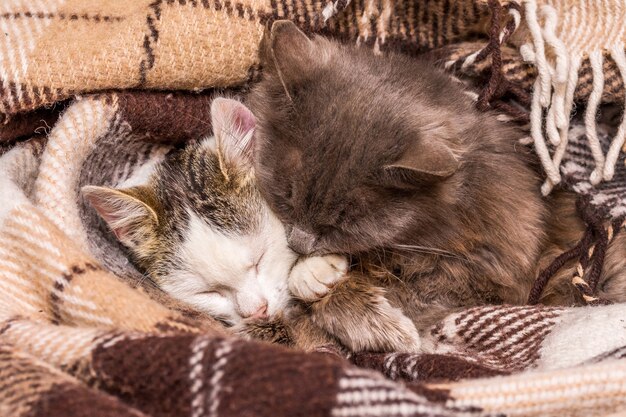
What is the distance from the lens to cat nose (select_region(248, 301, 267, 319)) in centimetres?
148

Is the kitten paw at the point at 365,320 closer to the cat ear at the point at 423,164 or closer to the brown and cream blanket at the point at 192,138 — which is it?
the brown and cream blanket at the point at 192,138

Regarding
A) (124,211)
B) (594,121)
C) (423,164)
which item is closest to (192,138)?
(124,211)

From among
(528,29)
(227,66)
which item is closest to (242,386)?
(227,66)

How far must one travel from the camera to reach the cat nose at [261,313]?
1.48 meters

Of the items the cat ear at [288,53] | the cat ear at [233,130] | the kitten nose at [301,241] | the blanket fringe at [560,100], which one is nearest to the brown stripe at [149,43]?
the cat ear at [233,130]

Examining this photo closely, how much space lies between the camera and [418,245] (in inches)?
58.1

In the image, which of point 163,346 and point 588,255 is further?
point 588,255

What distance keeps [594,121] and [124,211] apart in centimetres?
122

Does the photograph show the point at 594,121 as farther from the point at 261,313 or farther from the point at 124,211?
the point at 124,211

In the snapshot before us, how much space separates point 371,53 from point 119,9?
0.70 m

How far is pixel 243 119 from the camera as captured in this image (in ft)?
5.21

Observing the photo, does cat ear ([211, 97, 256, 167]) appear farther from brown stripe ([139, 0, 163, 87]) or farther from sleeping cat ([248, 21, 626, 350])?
brown stripe ([139, 0, 163, 87])

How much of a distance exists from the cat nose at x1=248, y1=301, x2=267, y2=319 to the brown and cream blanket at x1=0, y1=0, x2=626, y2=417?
0.10 m

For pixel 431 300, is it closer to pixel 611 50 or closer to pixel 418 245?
pixel 418 245
